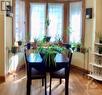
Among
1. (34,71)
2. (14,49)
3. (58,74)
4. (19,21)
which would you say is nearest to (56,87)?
(58,74)

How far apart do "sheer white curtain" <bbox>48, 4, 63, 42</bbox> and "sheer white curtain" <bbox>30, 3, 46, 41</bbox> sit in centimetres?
23

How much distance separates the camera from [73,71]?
22.6 ft

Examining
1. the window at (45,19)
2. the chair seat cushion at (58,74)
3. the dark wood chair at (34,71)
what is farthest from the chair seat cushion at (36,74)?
the window at (45,19)

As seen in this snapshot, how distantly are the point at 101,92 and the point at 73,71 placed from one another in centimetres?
216

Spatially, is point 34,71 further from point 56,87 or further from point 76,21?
point 76,21

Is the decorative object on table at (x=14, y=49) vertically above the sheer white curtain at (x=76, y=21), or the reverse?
the sheer white curtain at (x=76, y=21)

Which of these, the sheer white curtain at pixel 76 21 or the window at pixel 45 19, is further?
the window at pixel 45 19

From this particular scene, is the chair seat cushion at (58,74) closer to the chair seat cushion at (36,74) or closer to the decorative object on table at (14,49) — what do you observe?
the chair seat cushion at (36,74)

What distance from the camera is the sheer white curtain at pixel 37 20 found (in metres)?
7.30

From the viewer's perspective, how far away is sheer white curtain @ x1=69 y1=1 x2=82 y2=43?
22.6ft

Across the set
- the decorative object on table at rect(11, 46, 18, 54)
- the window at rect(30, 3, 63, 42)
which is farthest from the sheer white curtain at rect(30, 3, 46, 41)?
the decorative object on table at rect(11, 46, 18, 54)

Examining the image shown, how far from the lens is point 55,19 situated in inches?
291

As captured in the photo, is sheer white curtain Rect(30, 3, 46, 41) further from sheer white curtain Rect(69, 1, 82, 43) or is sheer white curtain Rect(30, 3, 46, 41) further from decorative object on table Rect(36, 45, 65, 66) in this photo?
decorative object on table Rect(36, 45, 65, 66)

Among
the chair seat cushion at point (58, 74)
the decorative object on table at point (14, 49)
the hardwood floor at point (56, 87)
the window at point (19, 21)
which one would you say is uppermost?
the window at point (19, 21)
